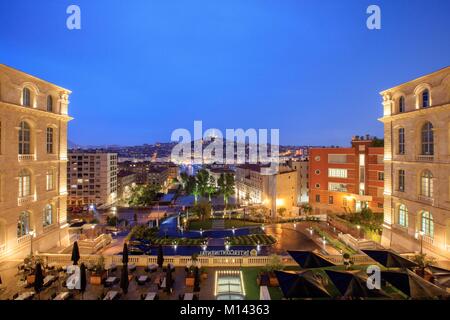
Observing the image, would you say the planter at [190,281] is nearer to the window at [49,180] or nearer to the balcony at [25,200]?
the balcony at [25,200]

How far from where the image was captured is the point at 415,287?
11.7 m

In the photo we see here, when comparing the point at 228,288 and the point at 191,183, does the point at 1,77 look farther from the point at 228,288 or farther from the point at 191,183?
the point at 191,183

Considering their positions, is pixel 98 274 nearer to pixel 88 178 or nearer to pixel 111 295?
pixel 111 295

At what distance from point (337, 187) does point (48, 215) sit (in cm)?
4170

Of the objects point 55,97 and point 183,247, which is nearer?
point 55,97

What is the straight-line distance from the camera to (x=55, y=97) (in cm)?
2280

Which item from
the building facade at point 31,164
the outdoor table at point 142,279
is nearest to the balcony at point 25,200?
the building facade at point 31,164

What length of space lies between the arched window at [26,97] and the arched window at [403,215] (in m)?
32.7

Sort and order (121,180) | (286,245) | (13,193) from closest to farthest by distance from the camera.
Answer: (13,193) → (286,245) → (121,180)

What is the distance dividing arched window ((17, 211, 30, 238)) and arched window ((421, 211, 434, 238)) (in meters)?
31.5
